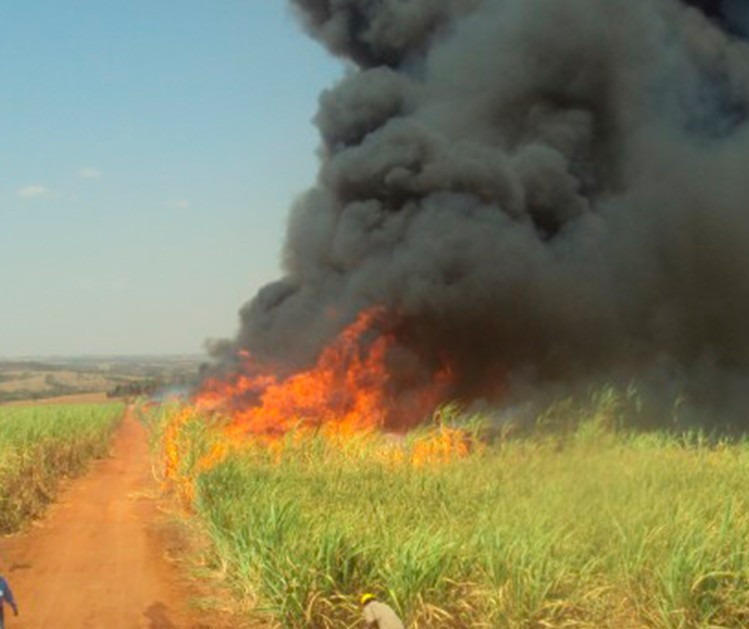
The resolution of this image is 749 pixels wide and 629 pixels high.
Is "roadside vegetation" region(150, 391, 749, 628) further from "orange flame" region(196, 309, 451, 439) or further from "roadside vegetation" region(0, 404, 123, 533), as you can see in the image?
"orange flame" region(196, 309, 451, 439)

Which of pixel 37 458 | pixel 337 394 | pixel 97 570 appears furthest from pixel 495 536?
pixel 37 458

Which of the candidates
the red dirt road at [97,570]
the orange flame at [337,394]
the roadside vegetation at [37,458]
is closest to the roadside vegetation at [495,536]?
the red dirt road at [97,570]

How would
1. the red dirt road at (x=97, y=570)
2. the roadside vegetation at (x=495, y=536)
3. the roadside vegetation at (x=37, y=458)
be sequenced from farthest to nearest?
the roadside vegetation at (x=37, y=458) → the red dirt road at (x=97, y=570) → the roadside vegetation at (x=495, y=536)

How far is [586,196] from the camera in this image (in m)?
23.0

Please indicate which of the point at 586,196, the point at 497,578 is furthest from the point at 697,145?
the point at 497,578

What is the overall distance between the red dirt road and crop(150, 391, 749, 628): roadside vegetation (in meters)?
0.79

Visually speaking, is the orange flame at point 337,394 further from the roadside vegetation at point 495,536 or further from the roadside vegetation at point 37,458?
the roadside vegetation at point 495,536

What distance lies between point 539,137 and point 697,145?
19.9 ft

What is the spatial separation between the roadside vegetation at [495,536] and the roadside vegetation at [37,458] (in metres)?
4.26

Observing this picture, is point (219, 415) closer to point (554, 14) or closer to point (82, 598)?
point (82, 598)

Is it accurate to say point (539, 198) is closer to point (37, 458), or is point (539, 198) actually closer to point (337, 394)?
point (337, 394)

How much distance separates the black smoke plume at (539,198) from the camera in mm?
19656

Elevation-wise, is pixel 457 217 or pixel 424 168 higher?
pixel 424 168

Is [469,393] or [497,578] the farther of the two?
[469,393]
